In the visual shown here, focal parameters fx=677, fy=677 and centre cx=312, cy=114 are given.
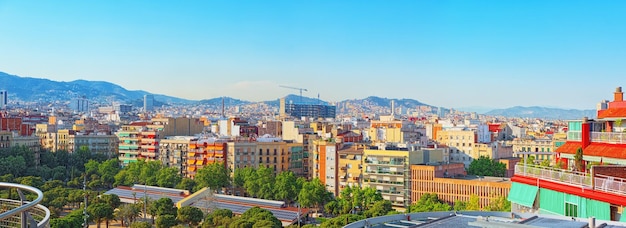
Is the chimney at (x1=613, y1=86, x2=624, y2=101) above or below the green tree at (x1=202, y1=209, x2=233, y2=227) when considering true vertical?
above

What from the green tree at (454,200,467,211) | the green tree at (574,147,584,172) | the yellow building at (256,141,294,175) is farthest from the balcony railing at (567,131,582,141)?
the yellow building at (256,141,294,175)

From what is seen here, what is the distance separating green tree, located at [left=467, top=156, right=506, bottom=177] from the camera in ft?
237

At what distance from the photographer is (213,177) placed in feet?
219

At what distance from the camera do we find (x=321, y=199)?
58594 millimetres

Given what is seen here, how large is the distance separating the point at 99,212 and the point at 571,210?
40.8 m

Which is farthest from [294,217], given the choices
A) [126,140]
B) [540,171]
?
[126,140]

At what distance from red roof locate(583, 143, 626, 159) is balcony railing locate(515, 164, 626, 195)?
1.18m

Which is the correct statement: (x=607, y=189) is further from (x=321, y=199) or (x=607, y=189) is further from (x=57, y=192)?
(x=57, y=192)

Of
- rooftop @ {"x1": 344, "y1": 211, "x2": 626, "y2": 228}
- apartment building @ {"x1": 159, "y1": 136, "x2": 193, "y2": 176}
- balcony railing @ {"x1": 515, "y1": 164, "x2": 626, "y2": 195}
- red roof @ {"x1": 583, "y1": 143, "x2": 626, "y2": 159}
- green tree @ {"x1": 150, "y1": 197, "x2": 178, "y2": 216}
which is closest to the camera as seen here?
rooftop @ {"x1": 344, "y1": 211, "x2": 626, "y2": 228}

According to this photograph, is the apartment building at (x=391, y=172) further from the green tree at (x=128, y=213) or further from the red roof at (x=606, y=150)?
the red roof at (x=606, y=150)

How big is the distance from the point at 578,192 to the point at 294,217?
126 feet

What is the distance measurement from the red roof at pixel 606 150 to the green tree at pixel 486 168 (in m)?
57.0

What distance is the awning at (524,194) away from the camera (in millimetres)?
14414

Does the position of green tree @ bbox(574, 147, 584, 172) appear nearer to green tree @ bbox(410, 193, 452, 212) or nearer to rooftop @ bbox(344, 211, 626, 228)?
rooftop @ bbox(344, 211, 626, 228)
